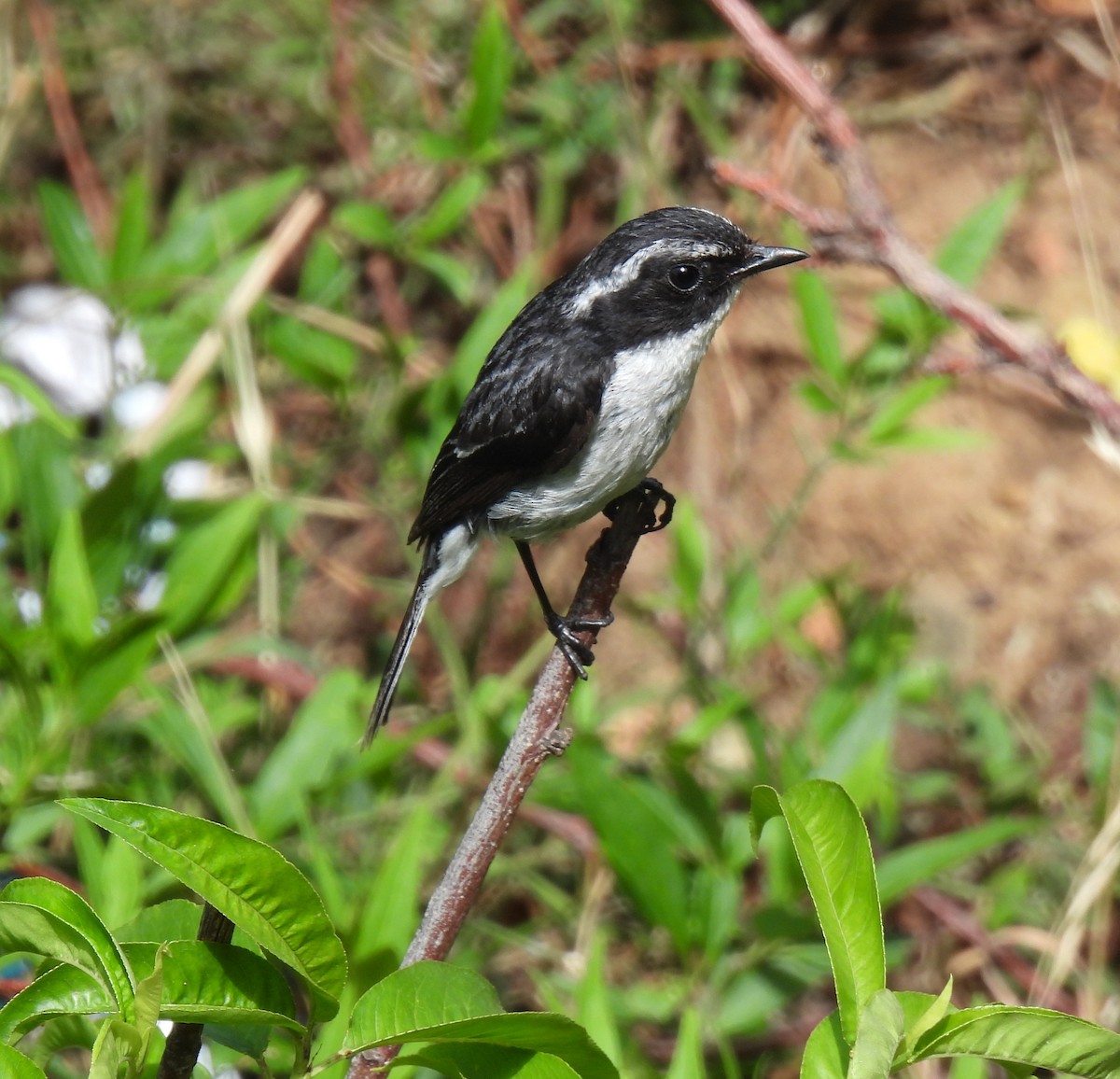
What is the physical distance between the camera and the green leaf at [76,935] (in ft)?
4.98

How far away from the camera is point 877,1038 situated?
1455mm

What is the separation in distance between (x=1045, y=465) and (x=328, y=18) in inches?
143

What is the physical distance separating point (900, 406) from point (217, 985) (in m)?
3.04

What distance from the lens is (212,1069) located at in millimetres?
2215

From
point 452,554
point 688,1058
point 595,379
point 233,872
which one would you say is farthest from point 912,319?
point 233,872

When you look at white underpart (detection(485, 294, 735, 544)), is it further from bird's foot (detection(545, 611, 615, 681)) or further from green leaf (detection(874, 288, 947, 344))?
green leaf (detection(874, 288, 947, 344))

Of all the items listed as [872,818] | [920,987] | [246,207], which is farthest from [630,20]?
[920,987]

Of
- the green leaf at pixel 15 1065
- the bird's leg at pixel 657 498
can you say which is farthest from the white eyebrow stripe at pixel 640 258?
the green leaf at pixel 15 1065

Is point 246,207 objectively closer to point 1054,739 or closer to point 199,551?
point 199,551

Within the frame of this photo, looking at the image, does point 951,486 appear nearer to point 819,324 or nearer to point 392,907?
point 819,324

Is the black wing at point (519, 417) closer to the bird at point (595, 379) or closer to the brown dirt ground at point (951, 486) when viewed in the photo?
the bird at point (595, 379)

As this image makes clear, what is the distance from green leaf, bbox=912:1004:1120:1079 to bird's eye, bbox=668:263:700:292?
Result: 7.22 ft

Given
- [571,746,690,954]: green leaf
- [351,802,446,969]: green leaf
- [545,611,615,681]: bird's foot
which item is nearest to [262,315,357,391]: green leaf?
[571,746,690,954]: green leaf

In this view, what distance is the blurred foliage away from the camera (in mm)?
3406
